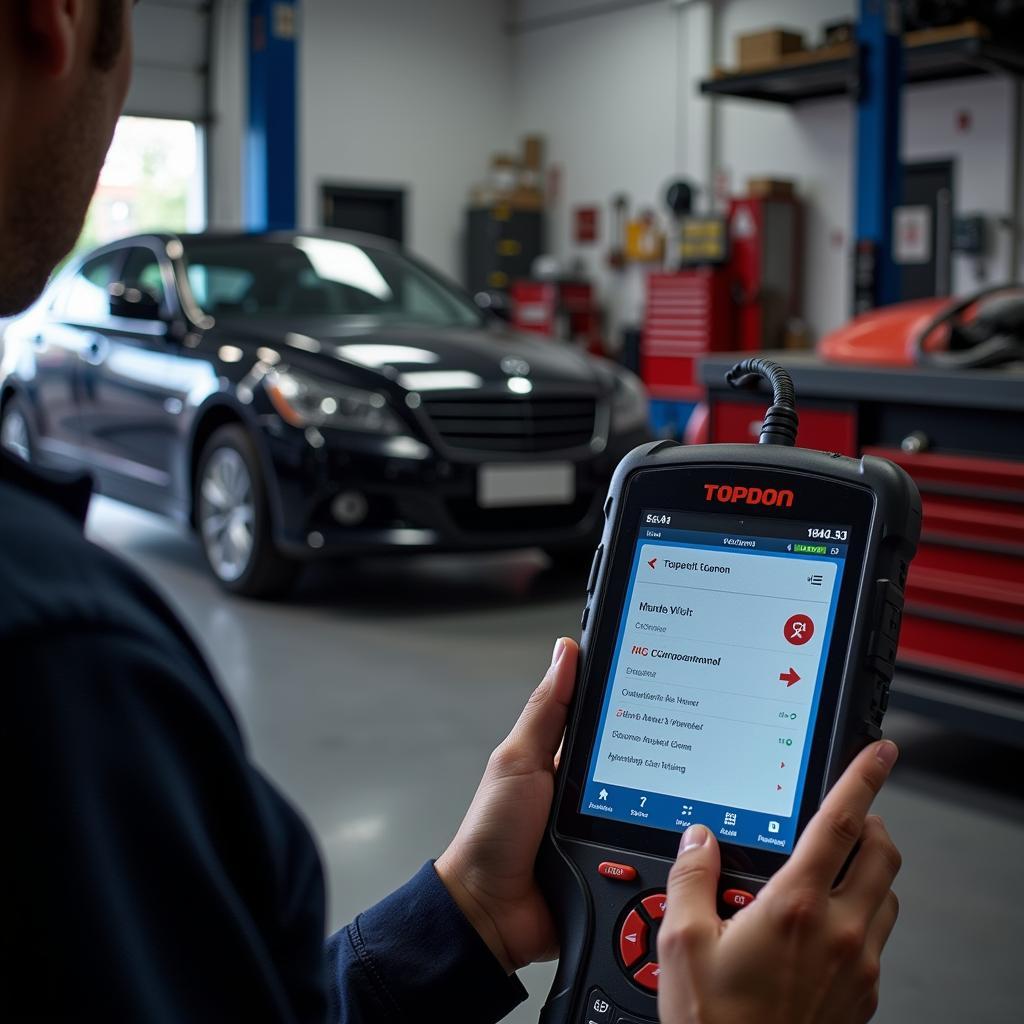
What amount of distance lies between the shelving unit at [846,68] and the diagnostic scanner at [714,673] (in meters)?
6.39

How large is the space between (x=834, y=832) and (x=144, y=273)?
15.2 feet

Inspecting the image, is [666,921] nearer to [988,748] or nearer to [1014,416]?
[1014,416]

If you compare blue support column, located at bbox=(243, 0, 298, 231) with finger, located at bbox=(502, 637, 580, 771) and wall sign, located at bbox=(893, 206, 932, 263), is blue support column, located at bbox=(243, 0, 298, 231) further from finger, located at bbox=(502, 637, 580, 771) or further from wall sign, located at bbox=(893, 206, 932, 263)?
finger, located at bbox=(502, 637, 580, 771)

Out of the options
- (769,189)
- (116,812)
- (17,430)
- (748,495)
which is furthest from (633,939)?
(769,189)

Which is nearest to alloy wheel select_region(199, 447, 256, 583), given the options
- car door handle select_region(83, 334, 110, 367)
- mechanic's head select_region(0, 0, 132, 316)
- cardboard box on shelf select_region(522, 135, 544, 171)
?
car door handle select_region(83, 334, 110, 367)

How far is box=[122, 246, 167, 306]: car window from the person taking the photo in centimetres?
475

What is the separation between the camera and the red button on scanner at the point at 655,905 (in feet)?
2.77

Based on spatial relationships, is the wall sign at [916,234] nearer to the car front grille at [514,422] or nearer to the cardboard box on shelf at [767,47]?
the cardboard box on shelf at [767,47]

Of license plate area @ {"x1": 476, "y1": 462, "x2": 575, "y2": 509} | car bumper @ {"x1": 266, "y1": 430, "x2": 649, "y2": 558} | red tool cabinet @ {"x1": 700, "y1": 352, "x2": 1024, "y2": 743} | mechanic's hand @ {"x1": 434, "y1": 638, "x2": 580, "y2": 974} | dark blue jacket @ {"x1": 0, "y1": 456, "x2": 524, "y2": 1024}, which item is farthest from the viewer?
license plate area @ {"x1": 476, "y1": 462, "x2": 575, "y2": 509}

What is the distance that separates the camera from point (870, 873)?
27.6 inches

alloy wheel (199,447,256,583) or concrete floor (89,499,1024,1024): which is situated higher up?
alloy wheel (199,447,256,583)

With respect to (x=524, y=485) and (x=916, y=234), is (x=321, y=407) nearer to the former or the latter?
(x=524, y=485)

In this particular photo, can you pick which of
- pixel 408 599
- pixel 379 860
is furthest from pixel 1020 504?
pixel 408 599

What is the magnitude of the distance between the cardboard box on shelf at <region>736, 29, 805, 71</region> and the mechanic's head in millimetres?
8592
